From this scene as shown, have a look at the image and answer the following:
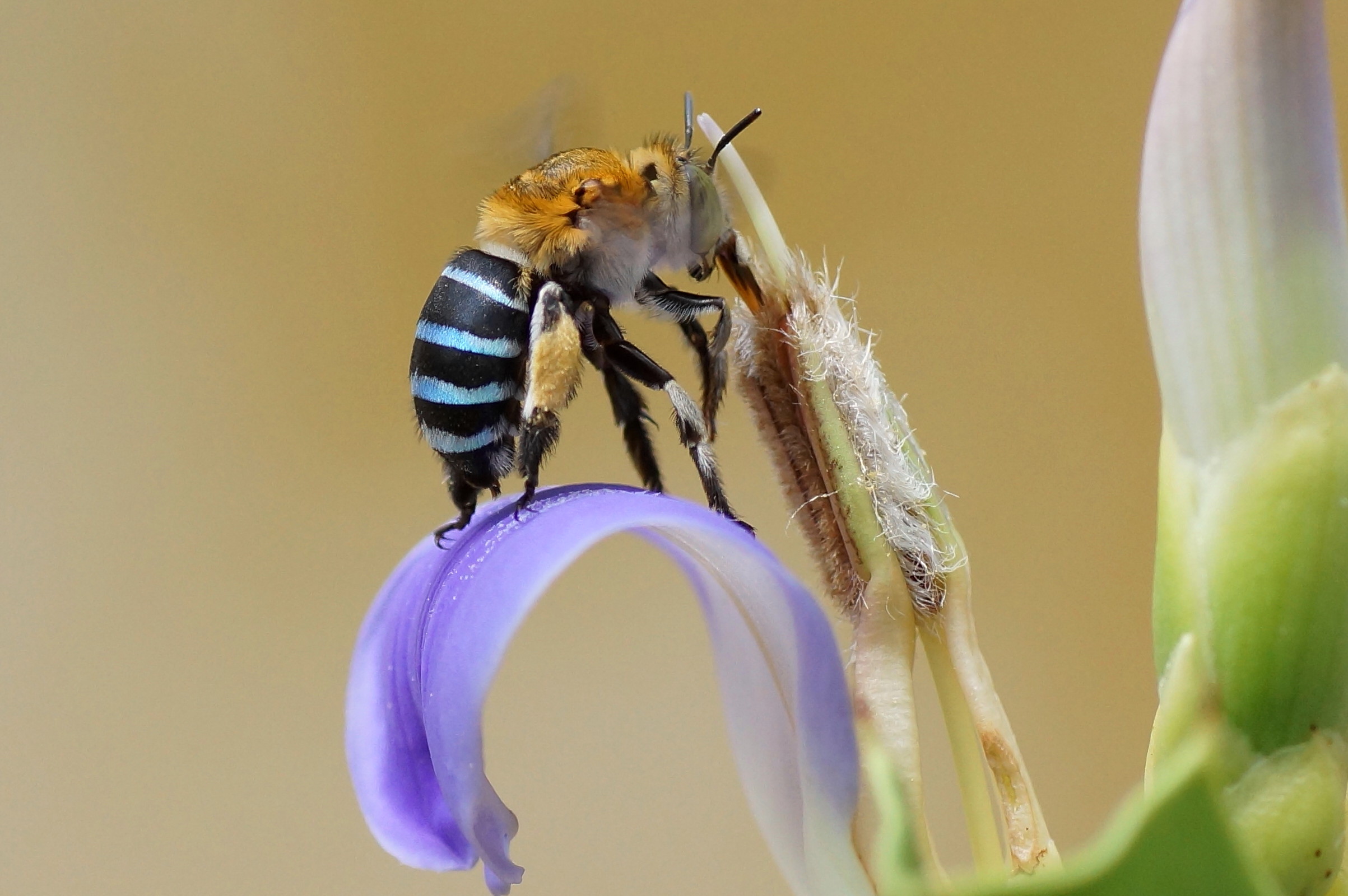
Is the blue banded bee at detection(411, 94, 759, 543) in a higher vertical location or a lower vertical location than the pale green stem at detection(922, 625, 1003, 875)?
higher

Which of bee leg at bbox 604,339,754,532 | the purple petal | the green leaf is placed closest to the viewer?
the green leaf

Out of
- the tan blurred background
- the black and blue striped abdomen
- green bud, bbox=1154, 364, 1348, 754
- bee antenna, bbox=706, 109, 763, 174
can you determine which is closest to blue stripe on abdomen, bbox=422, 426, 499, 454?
the black and blue striped abdomen

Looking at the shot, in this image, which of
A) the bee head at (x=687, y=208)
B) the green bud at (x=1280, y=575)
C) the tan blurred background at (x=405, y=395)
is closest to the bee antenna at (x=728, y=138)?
the bee head at (x=687, y=208)

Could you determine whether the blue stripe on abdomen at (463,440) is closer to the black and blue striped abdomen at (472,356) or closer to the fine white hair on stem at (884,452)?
the black and blue striped abdomen at (472,356)

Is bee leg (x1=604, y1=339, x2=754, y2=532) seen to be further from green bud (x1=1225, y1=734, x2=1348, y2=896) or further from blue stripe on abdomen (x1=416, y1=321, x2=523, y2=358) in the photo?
green bud (x1=1225, y1=734, x2=1348, y2=896)

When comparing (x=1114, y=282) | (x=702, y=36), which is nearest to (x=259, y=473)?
(x=702, y=36)

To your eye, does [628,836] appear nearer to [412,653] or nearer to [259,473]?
[259,473]
